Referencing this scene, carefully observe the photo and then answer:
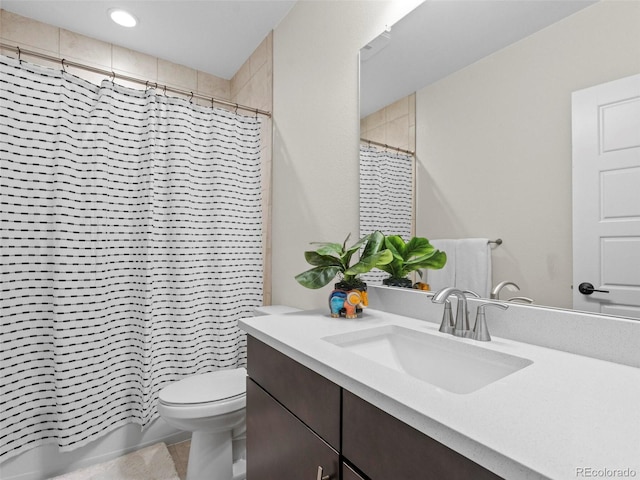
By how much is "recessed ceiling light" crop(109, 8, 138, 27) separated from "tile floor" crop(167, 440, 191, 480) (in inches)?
101

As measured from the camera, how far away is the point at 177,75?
2.67 m

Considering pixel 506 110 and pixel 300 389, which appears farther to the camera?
pixel 506 110

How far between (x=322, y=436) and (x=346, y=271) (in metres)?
0.60

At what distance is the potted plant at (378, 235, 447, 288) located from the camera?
122cm

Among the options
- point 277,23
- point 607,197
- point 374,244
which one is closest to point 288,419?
point 374,244

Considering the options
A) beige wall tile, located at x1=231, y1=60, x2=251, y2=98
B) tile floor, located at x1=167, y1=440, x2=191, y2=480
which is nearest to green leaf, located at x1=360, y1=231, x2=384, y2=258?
tile floor, located at x1=167, y1=440, x2=191, y2=480

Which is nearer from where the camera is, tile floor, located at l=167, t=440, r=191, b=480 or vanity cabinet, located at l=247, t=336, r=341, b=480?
vanity cabinet, located at l=247, t=336, r=341, b=480

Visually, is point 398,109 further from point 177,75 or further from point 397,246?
point 177,75

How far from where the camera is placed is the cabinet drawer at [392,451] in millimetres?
501

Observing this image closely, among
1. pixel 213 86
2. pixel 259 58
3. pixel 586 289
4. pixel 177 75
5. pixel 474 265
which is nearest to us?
pixel 586 289

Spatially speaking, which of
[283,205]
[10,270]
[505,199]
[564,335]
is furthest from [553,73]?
[10,270]

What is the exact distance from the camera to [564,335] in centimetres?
84

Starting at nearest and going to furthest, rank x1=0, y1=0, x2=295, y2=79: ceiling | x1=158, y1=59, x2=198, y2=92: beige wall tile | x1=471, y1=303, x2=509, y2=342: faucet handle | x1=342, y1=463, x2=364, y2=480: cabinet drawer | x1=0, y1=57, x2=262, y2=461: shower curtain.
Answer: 1. x1=342, y1=463, x2=364, y2=480: cabinet drawer
2. x1=471, y1=303, x2=509, y2=342: faucet handle
3. x1=0, y1=57, x2=262, y2=461: shower curtain
4. x1=0, y1=0, x2=295, y2=79: ceiling
5. x1=158, y1=59, x2=198, y2=92: beige wall tile

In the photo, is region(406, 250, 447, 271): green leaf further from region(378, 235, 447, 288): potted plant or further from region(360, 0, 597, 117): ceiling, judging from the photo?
region(360, 0, 597, 117): ceiling
